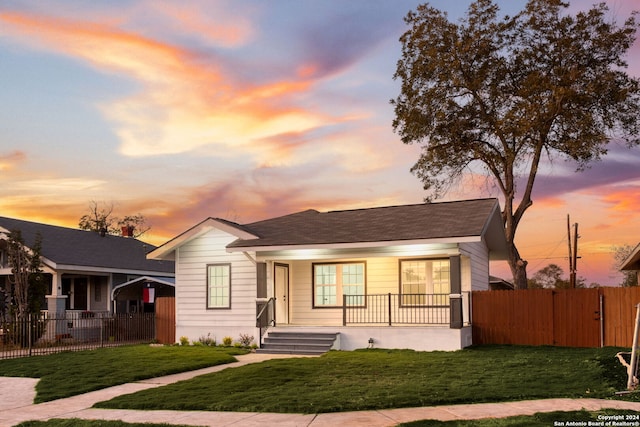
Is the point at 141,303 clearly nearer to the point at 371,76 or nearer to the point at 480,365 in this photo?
the point at 371,76

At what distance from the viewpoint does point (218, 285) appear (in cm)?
2461

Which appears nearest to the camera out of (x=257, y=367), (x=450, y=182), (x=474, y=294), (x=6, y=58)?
(x=257, y=367)

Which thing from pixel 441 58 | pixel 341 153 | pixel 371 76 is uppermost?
pixel 441 58

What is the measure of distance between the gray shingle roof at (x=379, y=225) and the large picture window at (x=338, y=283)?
1.52 meters

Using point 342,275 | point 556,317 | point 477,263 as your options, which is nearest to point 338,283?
point 342,275

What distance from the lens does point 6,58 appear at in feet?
70.9

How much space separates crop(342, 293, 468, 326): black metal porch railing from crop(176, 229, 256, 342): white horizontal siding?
353 cm

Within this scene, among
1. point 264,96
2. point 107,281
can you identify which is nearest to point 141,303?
point 107,281

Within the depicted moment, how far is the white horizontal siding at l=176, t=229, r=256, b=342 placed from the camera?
23922 mm

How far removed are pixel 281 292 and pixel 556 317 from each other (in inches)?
378

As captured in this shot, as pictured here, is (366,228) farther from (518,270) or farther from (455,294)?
(518,270)

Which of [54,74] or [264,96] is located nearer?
[54,74]

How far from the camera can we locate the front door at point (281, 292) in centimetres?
2467

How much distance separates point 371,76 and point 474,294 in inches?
325
